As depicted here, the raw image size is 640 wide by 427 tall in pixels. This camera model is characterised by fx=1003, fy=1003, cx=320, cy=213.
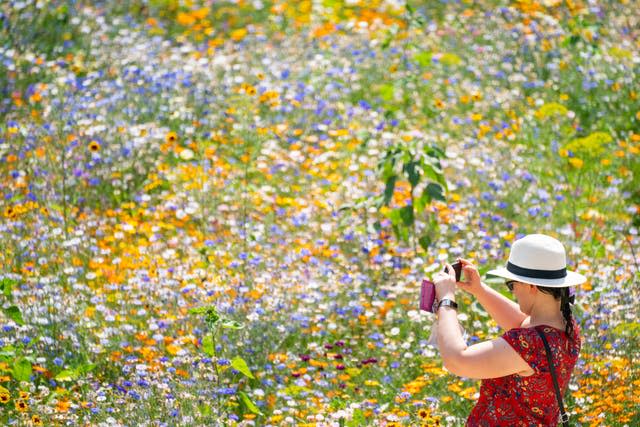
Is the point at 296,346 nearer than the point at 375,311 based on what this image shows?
Yes

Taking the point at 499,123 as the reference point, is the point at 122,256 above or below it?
above

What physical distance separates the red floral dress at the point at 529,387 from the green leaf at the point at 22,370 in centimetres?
211

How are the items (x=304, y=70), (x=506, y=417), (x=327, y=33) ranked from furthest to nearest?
A: (x=327, y=33)
(x=304, y=70)
(x=506, y=417)

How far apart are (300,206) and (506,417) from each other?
3391 mm

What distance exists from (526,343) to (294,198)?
381cm

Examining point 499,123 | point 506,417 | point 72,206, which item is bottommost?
point 499,123

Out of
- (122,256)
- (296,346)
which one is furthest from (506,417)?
(122,256)

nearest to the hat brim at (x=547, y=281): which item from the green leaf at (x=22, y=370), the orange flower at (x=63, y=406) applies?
the orange flower at (x=63, y=406)

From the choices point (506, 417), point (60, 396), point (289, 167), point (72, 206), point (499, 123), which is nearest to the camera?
point (506, 417)

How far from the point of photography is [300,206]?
657 cm

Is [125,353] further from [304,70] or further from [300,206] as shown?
[304,70]

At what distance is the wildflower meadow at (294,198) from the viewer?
464 centimetres

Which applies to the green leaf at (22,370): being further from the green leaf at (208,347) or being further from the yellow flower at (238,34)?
the yellow flower at (238,34)

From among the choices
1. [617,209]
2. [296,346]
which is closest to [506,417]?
[296,346]
